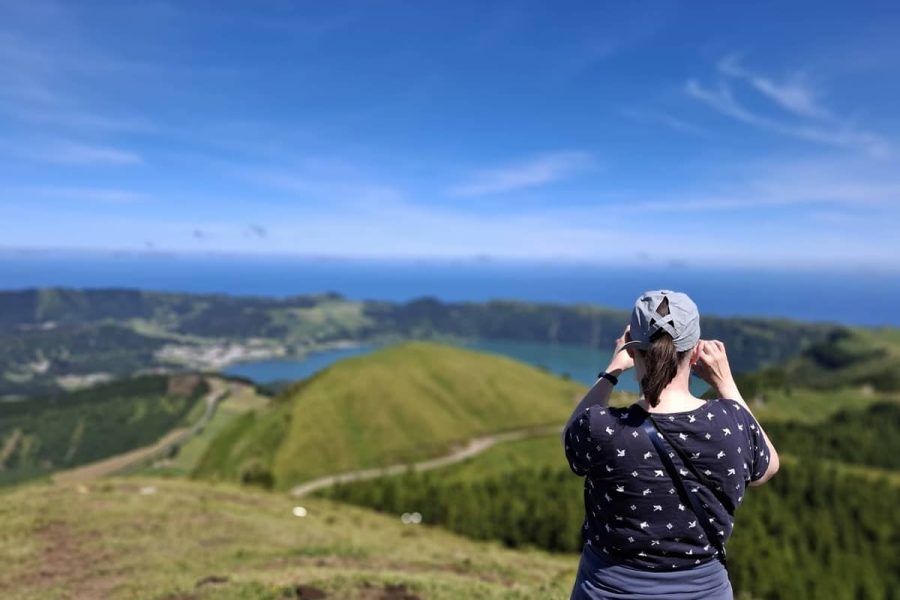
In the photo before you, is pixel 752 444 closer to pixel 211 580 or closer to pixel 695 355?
pixel 695 355

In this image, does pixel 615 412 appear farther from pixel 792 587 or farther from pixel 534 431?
pixel 534 431

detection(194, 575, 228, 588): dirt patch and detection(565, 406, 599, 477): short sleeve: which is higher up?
detection(565, 406, 599, 477): short sleeve

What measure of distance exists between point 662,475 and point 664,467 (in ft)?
0.25

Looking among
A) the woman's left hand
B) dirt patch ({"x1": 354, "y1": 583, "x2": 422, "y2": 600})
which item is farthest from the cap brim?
dirt patch ({"x1": 354, "y1": 583, "x2": 422, "y2": 600})

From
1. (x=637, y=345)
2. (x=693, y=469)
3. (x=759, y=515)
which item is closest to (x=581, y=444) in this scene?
(x=693, y=469)

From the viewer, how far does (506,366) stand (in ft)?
607

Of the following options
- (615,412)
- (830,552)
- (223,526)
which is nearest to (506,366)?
(830,552)

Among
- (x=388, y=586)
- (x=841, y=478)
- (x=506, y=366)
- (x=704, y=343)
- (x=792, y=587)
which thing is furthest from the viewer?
(x=506, y=366)

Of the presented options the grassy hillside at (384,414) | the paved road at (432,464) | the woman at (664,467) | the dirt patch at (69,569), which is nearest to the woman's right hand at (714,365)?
the woman at (664,467)

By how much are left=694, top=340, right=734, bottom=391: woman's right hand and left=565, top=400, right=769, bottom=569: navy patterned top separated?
0.39m

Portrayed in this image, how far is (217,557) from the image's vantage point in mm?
23922

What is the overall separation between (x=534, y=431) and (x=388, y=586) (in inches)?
5159

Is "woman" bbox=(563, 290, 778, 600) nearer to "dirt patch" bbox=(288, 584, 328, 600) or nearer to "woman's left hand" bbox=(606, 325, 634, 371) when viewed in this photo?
"woman's left hand" bbox=(606, 325, 634, 371)

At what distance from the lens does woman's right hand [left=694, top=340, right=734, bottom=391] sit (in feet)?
18.3
